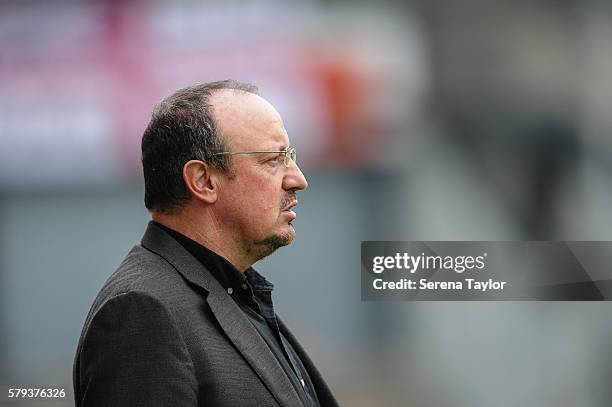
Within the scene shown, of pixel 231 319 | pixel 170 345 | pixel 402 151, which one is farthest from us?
pixel 402 151

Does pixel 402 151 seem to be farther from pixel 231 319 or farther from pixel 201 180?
pixel 231 319

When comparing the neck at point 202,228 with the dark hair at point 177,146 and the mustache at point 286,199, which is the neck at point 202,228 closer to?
the dark hair at point 177,146

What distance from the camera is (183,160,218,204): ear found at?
5.84 feet

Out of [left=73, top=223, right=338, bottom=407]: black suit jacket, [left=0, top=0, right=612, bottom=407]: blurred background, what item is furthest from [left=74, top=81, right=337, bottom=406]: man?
[left=0, top=0, right=612, bottom=407]: blurred background

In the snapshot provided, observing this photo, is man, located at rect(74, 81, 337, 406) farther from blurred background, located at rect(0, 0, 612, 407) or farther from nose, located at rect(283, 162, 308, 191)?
blurred background, located at rect(0, 0, 612, 407)

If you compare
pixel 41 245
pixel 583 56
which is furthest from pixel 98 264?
pixel 583 56

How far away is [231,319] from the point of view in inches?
65.0

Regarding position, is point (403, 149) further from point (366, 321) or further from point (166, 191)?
point (166, 191)

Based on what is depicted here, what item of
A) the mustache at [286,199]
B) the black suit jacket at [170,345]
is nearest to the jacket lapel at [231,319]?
the black suit jacket at [170,345]

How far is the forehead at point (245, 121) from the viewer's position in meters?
1.80

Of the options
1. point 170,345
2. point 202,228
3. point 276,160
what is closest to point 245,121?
point 276,160

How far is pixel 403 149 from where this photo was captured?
3273 mm

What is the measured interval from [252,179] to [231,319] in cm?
30

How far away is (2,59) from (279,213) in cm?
198
